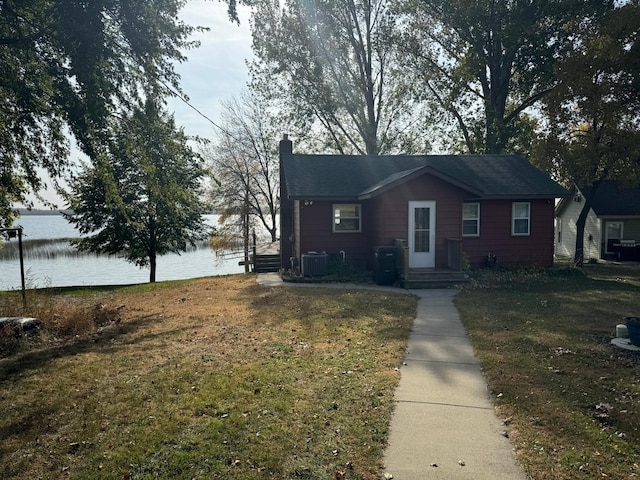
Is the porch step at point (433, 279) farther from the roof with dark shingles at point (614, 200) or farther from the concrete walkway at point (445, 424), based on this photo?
the roof with dark shingles at point (614, 200)

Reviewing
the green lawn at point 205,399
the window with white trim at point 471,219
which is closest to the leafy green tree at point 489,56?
the window with white trim at point 471,219

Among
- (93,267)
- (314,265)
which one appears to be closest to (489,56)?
(314,265)

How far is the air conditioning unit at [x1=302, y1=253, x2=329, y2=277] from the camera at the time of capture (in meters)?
14.7

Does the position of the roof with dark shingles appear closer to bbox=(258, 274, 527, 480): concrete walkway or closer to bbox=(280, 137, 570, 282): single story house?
bbox=(280, 137, 570, 282): single story house

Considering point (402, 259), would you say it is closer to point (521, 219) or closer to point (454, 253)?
point (454, 253)

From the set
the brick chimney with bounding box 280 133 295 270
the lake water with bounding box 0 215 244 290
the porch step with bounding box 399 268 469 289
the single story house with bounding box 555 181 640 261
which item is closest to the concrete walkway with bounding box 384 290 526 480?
the porch step with bounding box 399 268 469 289

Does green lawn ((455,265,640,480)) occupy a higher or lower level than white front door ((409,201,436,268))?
lower

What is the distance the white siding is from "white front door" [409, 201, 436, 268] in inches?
589

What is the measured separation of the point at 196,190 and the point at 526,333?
23.4 meters

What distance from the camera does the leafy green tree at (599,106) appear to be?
18188mm

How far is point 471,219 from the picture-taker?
16078mm

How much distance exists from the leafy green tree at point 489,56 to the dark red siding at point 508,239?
9.42m

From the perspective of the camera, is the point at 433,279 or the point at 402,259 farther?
the point at 402,259

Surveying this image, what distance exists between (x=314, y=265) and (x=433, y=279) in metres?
3.96
